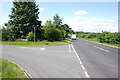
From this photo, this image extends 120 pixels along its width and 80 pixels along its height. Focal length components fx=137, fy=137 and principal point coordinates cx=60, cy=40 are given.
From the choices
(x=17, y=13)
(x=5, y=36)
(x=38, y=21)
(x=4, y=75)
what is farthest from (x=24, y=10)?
(x=4, y=75)

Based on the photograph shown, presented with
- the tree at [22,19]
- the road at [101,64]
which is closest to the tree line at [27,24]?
the tree at [22,19]

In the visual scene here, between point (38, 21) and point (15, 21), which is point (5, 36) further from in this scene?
point (38, 21)

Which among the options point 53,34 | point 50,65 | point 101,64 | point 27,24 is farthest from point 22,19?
point 101,64

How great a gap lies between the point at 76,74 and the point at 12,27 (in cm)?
3282

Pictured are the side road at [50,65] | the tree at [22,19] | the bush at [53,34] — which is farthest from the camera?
the tree at [22,19]

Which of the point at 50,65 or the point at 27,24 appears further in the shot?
the point at 27,24

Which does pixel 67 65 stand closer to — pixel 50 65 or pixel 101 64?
pixel 50 65

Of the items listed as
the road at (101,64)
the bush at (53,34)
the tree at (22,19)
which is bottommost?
the road at (101,64)

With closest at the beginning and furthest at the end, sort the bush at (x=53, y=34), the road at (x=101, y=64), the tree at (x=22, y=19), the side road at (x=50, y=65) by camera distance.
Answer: the side road at (x=50, y=65) → the road at (x=101, y=64) → the bush at (x=53, y=34) → the tree at (x=22, y=19)

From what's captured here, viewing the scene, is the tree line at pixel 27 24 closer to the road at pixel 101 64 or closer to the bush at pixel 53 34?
the bush at pixel 53 34

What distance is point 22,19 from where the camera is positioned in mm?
36312

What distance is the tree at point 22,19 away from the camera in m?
36.7

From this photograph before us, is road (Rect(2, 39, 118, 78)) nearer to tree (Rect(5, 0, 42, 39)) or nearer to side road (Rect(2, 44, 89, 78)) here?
side road (Rect(2, 44, 89, 78))

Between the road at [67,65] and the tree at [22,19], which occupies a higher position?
the tree at [22,19]
